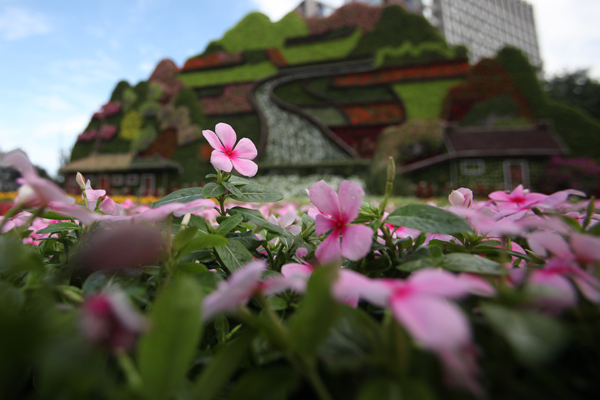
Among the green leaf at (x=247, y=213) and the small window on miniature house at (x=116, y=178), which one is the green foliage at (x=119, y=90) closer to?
the small window on miniature house at (x=116, y=178)

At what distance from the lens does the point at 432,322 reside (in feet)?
0.67

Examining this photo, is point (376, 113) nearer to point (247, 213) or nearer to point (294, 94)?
point (294, 94)

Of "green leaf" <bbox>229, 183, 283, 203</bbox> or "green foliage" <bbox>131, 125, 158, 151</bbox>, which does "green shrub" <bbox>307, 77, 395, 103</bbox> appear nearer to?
"green foliage" <bbox>131, 125, 158, 151</bbox>

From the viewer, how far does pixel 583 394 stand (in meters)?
0.26

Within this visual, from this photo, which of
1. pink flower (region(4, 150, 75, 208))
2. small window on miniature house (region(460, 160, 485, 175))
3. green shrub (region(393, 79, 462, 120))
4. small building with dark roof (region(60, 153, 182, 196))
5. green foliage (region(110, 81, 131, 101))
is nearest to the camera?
pink flower (region(4, 150, 75, 208))

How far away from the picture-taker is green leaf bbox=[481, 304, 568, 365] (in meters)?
0.21

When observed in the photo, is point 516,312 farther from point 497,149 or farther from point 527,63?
point 527,63

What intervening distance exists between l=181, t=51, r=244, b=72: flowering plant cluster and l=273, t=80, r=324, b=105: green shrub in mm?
2578

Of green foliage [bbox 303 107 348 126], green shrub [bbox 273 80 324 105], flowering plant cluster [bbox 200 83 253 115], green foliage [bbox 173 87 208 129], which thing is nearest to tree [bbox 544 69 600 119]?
green foliage [bbox 303 107 348 126]

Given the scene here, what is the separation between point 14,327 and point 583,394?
437 mm

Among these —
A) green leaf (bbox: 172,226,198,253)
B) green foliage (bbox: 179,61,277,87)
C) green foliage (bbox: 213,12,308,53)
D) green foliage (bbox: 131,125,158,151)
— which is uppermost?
green foliage (bbox: 213,12,308,53)

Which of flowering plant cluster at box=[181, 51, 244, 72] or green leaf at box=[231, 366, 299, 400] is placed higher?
flowering plant cluster at box=[181, 51, 244, 72]

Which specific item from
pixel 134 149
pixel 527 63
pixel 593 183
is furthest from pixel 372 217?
pixel 134 149

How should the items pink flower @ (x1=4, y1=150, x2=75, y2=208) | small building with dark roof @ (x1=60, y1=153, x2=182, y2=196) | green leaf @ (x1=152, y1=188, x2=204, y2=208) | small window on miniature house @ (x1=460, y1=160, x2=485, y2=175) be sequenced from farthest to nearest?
small building with dark roof @ (x1=60, y1=153, x2=182, y2=196) → small window on miniature house @ (x1=460, y1=160, x2=485, y2=175) → green leaf @ (x1=152, y1=188, x2=204, y2=208) → pink flower @ (x1=4, y1=150, x2=75, y2=208)
